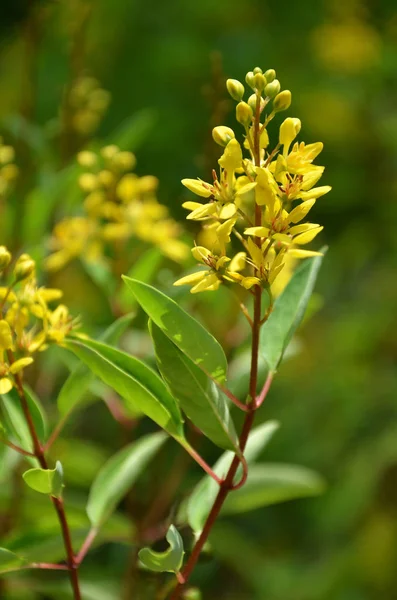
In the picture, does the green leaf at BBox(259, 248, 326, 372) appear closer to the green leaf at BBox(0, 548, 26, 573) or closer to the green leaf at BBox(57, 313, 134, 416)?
the green leaf at BBox(57, 313, 134, 416)

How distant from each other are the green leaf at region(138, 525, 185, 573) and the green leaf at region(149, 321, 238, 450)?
0.27 ft

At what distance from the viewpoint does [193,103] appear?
2453 mm

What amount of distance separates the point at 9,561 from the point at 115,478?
208 millimetres

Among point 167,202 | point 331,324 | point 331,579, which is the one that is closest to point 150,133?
point 167,202

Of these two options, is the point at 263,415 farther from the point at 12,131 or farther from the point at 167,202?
the point at 12,131

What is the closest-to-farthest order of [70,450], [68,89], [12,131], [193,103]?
[68,89]
[12,131]
[70,450]
[193,103]

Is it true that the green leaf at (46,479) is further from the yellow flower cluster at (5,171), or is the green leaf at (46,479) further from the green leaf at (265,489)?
the yellow flower cluster at (5,171)

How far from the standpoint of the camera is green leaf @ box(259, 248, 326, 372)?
728 mm

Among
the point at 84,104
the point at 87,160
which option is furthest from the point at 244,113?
the point at 84,104

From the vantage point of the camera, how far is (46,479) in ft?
2.15

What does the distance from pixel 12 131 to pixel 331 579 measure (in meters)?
1.32

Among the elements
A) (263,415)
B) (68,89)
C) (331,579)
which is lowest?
(331,579)

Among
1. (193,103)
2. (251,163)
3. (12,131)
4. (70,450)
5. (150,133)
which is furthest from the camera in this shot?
(193,103)

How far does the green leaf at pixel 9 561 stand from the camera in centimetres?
70
